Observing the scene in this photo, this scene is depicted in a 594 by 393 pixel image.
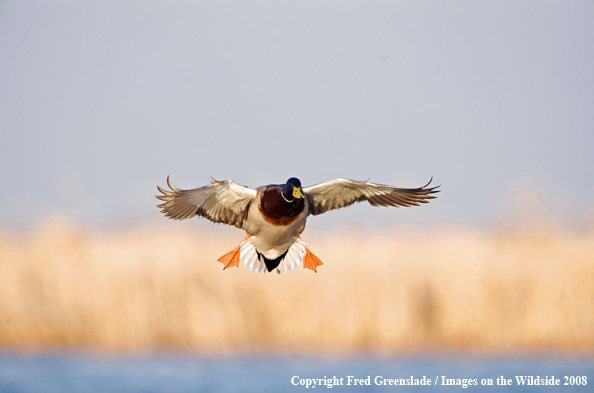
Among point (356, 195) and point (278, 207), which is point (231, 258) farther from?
point (356, 195)

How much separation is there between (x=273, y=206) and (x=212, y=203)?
0.94 meters

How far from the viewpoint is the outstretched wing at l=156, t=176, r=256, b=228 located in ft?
22.3

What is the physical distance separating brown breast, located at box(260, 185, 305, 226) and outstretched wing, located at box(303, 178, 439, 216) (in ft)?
1.73

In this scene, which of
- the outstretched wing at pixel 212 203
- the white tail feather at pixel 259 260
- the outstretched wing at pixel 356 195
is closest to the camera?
the outstretched wing at pixel 212 203

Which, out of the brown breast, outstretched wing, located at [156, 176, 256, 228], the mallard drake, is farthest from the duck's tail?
the brown breast

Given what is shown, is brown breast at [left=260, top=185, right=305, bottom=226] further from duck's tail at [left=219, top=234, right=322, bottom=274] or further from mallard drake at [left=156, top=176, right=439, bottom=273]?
duck's tail at [left=219, top=234, right=322, bottom=274]

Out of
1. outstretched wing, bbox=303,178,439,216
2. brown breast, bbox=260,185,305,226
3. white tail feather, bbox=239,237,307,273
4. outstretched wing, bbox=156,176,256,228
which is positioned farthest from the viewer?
white tail feather, bbox=239,237,307,273

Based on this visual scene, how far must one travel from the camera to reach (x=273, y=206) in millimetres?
6449

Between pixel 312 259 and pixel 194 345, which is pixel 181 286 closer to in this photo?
pixel 194 345

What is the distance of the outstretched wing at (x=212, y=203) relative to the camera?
6.79 m

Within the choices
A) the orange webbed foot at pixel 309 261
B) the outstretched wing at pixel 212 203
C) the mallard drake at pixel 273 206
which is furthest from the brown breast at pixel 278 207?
the orange webbed foot at pixel 309 261

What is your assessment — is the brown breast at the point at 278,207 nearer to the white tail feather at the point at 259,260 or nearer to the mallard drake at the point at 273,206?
the mallard drake at the point at 273,206

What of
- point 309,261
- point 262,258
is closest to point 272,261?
point 262,258

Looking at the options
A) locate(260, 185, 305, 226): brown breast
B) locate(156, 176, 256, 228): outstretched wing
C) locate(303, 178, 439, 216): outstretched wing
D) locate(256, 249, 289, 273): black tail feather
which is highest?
locate(303, 178, 439, 216): outstretched wing
